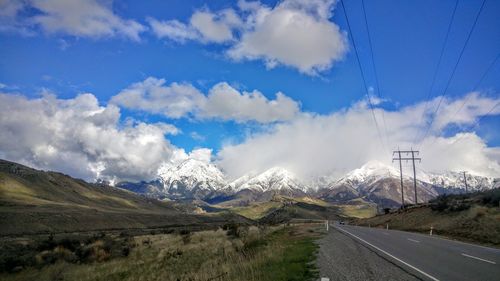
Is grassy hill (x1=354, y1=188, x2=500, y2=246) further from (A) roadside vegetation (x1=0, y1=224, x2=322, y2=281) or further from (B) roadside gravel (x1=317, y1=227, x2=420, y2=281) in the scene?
(B) roadside gravel (x1=317, y1=227, x2=420, y2=281)

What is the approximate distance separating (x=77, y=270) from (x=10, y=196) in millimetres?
160839

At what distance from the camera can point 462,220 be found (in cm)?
3878

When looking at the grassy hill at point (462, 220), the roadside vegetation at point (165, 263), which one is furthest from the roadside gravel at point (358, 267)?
the grassy hill at point (462, 220)

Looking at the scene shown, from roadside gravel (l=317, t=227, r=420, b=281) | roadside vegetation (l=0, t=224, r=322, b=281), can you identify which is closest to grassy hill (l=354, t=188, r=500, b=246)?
roadside vegetation (l=0, t=224, r=322, b=281)

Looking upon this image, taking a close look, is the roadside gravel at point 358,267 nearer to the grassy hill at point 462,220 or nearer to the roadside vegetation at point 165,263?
the roadside vegetation at point 165,263

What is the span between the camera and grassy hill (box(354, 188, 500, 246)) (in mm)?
31234

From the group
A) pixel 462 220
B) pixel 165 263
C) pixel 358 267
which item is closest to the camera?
pixel 358 267

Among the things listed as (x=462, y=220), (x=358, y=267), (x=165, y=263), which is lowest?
(x=165, y=263)

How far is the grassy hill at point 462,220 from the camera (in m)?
31.2

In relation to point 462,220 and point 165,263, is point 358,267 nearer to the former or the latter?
point 165,263

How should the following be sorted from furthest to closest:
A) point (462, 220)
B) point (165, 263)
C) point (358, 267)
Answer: point (462, 220) → point (165, 263) → point (358, 267)

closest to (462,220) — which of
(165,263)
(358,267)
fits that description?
(165,263)

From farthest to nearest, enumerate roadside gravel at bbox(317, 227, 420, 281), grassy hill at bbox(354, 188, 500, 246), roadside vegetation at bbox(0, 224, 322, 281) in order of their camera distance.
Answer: grassy hill at bbox(354, 188, 500, 246) < roadside vegetation at bbox(0, 224, 322, 281) < roadside gravel at bbox(317, 227, 420, 281)

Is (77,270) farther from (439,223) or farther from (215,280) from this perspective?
(439,223)
